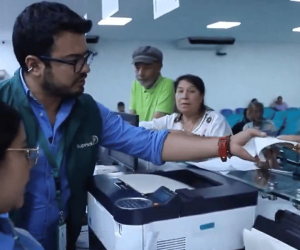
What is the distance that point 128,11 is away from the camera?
17.1 ft

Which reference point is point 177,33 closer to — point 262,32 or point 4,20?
point 262,32

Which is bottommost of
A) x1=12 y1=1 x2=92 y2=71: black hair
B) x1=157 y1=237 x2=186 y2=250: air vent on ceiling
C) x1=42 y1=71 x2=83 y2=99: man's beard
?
x1=157 y1=237 x2=186 y2=250: air vent on ceiling

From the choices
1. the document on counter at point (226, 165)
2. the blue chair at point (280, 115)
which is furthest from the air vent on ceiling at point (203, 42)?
the document on counter at point (226, 165)

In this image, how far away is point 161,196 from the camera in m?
0.93

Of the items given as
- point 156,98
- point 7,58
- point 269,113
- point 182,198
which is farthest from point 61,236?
point 269,113

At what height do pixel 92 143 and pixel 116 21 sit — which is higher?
pixel 116 21

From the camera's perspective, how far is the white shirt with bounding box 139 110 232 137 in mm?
2119

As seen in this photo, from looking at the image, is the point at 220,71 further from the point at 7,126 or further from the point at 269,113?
the point at 7,126

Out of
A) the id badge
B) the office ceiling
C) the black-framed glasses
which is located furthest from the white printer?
the office ceiling

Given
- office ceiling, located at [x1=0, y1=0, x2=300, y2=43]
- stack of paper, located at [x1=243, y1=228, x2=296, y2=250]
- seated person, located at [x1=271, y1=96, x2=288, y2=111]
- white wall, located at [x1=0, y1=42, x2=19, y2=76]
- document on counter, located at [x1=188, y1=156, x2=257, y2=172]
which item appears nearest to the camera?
stack of paper, located at [x1=243, y1=228, x2=296, y2=250]

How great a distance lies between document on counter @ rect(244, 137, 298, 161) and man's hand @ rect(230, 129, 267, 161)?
15 mm

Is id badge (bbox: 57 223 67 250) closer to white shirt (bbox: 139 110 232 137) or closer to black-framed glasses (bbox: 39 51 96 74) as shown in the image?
black-framed glasses (bbox: 39 51 96 74)

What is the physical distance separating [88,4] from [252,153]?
3865 millimetres

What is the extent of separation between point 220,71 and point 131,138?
29.2 ft
